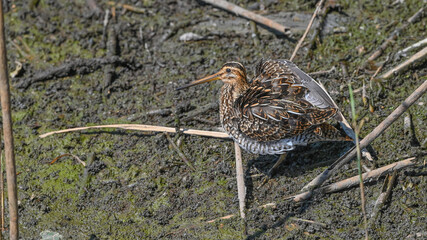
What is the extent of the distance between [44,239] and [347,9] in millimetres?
4914

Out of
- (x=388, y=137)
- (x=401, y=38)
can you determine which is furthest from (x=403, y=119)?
(x=401, y=38)

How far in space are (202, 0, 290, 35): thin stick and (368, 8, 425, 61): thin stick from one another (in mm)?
1140

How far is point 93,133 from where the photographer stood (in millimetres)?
6266

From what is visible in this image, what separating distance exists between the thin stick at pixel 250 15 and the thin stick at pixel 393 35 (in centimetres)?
114

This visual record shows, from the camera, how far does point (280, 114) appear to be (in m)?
5.08

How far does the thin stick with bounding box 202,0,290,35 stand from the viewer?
697 centimetres

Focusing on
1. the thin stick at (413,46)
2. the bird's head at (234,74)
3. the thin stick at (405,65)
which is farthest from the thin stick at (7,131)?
the thin stick at (413,46)

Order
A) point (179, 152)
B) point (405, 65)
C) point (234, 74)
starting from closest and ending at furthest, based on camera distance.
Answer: point (234, 74) → point (179, 152) → point (405, 65)

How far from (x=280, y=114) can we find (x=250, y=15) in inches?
102

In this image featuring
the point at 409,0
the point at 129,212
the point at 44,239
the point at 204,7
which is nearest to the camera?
the point at 44,239

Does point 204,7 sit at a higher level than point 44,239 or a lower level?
higher

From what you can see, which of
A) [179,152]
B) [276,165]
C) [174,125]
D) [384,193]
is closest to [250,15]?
[174,125]

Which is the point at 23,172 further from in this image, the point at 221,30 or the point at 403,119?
the point at 403,119

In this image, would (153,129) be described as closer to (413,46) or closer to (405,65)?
(405,65)
